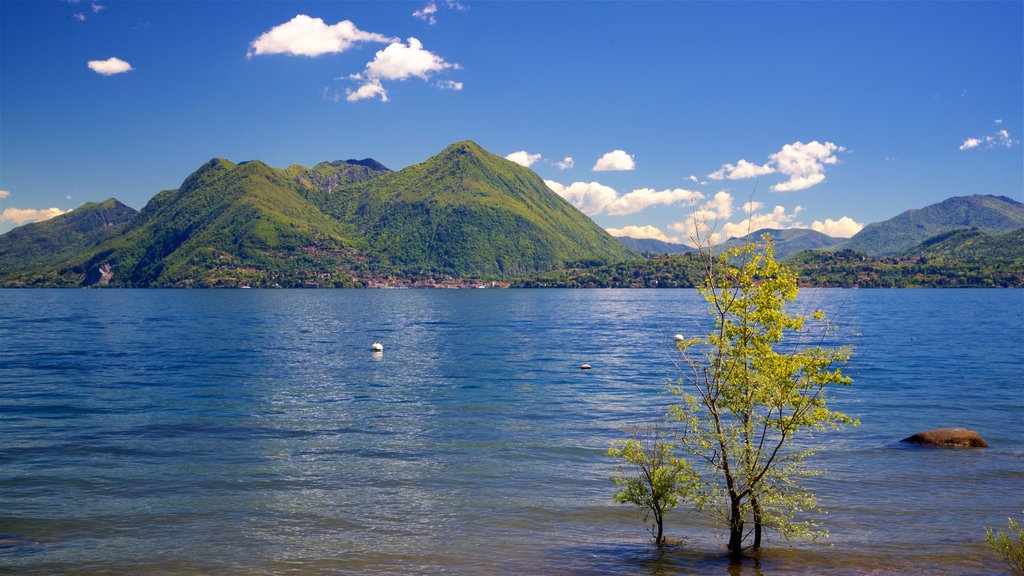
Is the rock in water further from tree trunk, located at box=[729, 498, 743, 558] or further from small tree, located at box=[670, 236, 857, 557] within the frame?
tree trunk, located at box=[729, 498, 743, 558]

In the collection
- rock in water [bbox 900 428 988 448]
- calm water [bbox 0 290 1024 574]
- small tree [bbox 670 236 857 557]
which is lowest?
calm water [bbox 0 290 1024 574]

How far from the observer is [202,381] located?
2154 inches

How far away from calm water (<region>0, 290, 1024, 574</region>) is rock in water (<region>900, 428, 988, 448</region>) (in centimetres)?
88

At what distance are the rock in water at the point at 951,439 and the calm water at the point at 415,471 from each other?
0.88m

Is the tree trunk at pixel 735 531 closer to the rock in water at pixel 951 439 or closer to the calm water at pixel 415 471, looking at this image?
the calm water at pixel 415 471

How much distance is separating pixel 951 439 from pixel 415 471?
26.5 m

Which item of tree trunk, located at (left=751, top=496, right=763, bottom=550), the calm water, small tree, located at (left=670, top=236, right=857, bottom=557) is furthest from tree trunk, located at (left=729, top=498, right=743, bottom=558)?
the calm water

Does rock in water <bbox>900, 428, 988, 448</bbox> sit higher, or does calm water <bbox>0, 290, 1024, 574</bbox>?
rock in water <bbox>900, 428, 988, 448</bbox>

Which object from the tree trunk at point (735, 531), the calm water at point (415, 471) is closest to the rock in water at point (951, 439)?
the calm water at point (415, 471)

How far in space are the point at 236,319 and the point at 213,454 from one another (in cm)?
11536

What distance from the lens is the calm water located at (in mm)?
19625

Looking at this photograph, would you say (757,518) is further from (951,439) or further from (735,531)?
(951,439)

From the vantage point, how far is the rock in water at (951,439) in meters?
32.3

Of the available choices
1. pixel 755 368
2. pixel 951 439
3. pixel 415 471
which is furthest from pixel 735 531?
pixel 951 439
